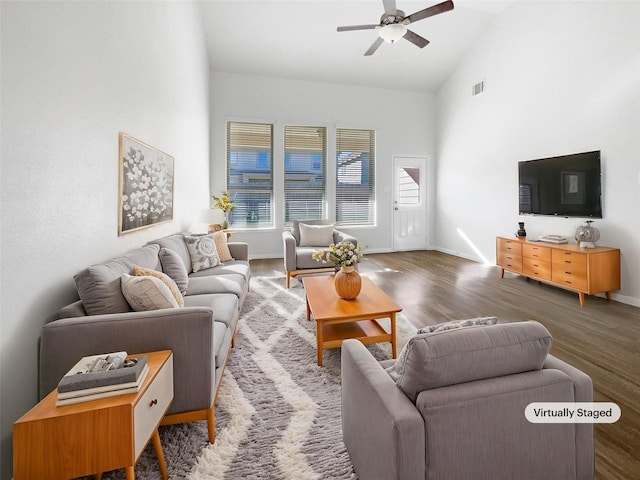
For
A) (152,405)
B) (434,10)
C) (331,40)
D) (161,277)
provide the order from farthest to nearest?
(331,40), (434,10), (161,277), (152,405)

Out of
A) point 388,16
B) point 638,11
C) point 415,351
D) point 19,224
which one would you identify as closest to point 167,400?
point 19,224

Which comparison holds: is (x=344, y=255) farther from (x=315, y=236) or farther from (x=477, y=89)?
(x=477, y=89)

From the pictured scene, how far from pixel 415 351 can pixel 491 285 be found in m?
3.98

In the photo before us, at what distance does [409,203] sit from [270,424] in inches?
249

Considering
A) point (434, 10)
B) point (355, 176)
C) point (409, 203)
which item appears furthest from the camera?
point (409, 203)

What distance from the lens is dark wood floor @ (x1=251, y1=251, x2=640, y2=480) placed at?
1589 mm

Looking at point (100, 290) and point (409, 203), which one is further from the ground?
point (409, 203)

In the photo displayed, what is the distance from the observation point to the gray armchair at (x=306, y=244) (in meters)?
4.31

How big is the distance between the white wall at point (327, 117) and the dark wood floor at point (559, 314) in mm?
1121

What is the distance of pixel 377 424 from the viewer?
105cm

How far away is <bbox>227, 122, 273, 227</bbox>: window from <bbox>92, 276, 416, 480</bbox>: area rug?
13.1 ft

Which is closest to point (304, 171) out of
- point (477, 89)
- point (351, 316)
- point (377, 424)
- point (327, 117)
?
point (327, 117)

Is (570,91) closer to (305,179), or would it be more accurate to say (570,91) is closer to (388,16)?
(388,16)

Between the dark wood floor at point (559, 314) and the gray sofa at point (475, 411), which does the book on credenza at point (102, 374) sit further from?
the dark wood floor at point (559, 314)
